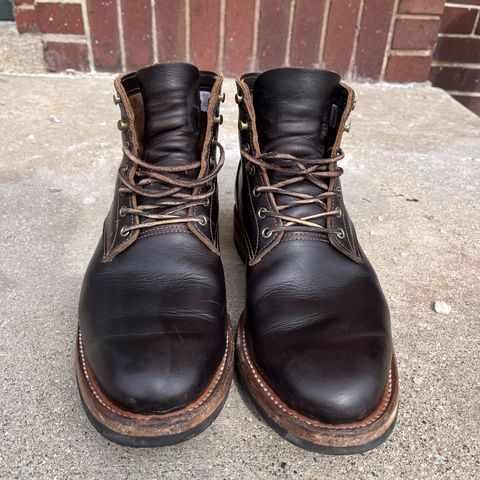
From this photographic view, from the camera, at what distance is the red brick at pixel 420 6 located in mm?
2523

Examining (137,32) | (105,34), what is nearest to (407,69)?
(137,32)

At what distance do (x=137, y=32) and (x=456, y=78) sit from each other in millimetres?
1906

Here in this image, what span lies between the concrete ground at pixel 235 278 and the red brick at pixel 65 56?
0.56ft

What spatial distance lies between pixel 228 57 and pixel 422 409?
2.18 metres

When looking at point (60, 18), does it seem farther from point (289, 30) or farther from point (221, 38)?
point (289, 30)

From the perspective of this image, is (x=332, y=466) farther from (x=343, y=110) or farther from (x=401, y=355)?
(x=343, y=110)

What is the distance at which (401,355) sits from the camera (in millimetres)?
1037

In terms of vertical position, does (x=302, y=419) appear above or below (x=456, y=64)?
above

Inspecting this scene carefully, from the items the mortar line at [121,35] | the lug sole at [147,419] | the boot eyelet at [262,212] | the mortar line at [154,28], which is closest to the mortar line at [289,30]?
the mortar line at [154,28]

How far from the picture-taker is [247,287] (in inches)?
40.5

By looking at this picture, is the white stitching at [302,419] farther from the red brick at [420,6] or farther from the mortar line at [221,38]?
the red brick at [420,6]

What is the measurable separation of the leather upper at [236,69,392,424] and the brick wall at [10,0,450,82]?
1.52 m

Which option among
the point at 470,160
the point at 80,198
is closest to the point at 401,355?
the point at 80,198

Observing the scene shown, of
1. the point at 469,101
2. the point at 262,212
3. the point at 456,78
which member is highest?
the point at 262,212
